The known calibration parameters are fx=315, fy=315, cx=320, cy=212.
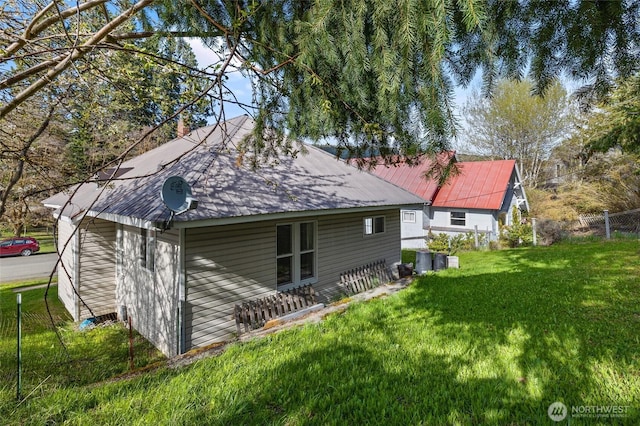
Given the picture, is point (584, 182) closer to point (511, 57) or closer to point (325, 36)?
point (511, 57)

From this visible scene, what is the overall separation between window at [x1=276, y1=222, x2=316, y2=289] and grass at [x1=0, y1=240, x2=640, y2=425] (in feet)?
6.72

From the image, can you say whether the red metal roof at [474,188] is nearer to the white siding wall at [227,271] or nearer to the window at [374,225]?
the window at [374,225]

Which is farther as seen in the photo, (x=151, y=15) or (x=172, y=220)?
(x=172, y=220)

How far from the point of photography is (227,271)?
6.04 meters

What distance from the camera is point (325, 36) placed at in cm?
261

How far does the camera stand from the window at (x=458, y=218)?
1953 cm

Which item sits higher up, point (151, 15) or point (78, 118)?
point (151, 15)

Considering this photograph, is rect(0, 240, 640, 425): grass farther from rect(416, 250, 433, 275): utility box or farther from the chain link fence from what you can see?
the chain link fence

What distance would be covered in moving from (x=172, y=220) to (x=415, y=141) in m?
3.71

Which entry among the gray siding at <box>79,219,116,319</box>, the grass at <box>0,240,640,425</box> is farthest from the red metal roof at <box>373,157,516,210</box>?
the grass at <box>0,240,640,425</box>

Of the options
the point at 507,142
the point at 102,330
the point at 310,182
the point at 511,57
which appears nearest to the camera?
the point at 511,57

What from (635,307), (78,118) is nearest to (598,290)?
(635,307)

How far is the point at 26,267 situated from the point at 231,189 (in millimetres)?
19542

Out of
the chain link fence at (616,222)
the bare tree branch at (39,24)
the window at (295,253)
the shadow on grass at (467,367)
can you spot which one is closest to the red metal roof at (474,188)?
the chain link fence at (616,222)
